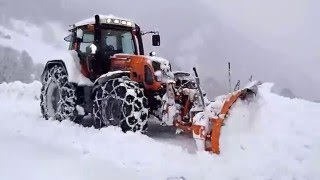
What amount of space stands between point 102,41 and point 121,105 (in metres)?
1.88

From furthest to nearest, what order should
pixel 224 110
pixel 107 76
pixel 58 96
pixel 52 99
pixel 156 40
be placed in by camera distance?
pixel 52 99
pixel 58 96
pixel 156 40
pixel 107 76
pixel 224 110

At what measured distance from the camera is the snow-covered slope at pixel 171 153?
193 inches

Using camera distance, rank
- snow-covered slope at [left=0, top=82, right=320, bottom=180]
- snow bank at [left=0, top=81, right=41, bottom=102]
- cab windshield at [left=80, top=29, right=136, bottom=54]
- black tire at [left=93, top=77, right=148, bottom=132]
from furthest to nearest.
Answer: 1. snow bank at [left=0, top=81, right=41, bottom=102]
2. cab windshield at [left=80, top=29, right=136, bottom=54]
3. black tire at [left=93, top=77, right=148, bottom=132]
4. snow-covered slope at [left=0, top=82, right=320, bottom=180]

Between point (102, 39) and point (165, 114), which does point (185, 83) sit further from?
point (102, 39)

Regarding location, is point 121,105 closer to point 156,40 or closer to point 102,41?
point 102,41

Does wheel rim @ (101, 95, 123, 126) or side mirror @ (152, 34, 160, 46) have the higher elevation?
side mirror @ (152, 34, 160, 46)

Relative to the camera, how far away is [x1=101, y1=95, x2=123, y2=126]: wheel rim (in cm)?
719

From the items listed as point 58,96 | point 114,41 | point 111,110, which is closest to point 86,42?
point 114,41

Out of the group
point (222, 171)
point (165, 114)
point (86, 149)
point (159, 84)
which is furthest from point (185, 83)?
point (222, 171)

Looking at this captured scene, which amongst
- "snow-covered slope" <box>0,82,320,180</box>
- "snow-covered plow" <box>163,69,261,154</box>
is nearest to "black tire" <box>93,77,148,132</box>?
"snow-covered slope" <box>0,82,320,180</box>

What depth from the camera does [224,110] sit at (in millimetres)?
5828

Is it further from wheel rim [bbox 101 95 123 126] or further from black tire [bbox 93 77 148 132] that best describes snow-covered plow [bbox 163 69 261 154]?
wheel rim [bbox 101 95 123 126]

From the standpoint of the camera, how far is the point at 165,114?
679 cm

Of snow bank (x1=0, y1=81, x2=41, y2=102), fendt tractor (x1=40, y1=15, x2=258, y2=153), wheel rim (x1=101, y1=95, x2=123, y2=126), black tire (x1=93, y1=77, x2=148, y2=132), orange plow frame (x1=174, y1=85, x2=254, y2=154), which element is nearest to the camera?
orange plow frame (x1=174, y1=85, x2=254, y2=154)
